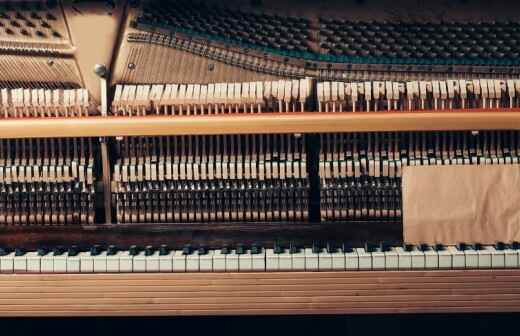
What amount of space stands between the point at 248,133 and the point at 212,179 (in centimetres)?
29

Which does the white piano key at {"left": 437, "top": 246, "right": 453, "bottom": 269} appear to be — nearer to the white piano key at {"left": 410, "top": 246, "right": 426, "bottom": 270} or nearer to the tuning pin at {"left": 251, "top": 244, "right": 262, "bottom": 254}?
the white piano key at {"left": 410, "top": 246, "right": 426, "bottom": 270}

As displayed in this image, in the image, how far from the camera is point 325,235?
267 cm

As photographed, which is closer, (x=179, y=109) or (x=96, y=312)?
(x=96, y=312)

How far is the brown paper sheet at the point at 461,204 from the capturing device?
2.55 m

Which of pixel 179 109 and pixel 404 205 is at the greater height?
pixel 179 109

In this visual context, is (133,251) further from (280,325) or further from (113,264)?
(280,325)

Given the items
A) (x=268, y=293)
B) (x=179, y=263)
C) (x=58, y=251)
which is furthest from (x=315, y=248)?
(x=58, y=251)

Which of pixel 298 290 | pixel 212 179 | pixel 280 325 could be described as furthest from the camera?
pixel 280 325

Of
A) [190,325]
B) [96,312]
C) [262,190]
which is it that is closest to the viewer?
[96,312]

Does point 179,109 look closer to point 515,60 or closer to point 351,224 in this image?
point 351,224

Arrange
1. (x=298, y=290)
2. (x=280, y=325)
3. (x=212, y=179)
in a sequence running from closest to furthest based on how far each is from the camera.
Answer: (x=298, y=290)
(x=212, y=179)
(x=280, y=325)

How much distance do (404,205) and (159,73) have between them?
137 centimetres

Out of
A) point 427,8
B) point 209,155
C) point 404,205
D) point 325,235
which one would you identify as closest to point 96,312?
point 209,155

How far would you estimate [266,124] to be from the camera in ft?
8.29
